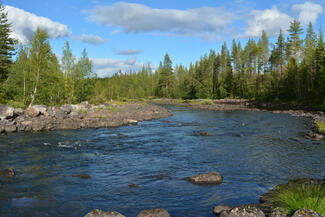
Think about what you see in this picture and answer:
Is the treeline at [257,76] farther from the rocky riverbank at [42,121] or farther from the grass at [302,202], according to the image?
the grass at [302,202]

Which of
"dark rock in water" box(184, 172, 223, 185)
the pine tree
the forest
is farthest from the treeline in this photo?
"dark rock in water" box(184, 172, 223, 185)

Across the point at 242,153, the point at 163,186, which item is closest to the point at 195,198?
the point at 163,186

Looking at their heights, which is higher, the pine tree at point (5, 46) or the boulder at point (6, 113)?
the pine tree at point (5, 46)

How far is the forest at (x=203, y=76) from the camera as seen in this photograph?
37062 mm

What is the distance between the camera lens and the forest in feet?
122

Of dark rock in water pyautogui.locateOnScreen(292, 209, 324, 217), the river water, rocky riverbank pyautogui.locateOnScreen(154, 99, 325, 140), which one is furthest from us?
rocky riverbank pyautogui.locateOnScreen(154, 99, 325, 140)

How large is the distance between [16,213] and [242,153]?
13225mm

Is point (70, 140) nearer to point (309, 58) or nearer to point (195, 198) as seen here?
point (195, 198)

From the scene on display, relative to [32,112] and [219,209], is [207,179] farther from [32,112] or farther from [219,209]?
[32,112]

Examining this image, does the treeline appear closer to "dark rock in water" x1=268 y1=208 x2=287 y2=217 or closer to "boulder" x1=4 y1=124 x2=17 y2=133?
"boulder" x1=4 y1=124 x2=17 y2=133

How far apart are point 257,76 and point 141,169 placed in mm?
79901

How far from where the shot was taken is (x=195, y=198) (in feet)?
30.9

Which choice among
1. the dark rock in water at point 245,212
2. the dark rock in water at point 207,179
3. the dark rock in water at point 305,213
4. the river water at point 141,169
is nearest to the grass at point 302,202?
the dark rock in water at point 305,213

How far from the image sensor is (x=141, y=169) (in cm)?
1321
